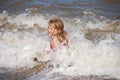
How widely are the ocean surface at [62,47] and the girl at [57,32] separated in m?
0.13

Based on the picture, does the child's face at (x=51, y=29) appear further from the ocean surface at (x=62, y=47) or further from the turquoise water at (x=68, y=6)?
the turquoise water at (x=68, y=6)

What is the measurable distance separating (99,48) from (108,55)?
0.31m

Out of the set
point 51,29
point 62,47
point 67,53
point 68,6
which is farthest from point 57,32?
point 68,6

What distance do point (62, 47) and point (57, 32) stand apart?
1.15 feet

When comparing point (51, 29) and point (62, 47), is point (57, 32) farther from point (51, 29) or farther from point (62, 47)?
point (62, 47)

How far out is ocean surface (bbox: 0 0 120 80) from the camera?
5699 millimetres

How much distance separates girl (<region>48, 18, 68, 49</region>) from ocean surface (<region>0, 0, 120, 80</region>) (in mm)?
130

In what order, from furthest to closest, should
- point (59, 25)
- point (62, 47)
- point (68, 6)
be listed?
point (68, 6) → point (62, 47) → point (59, 25)

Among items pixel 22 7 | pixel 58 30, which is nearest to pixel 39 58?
pixel 58 30

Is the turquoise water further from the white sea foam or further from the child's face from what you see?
the child's face

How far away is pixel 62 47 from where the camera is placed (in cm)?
616

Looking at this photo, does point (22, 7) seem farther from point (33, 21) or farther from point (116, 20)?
point (116, 20)

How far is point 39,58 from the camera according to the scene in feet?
21.4

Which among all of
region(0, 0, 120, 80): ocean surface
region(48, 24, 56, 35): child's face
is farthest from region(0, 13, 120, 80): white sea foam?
region(48, 24, 56, 35): child's face
